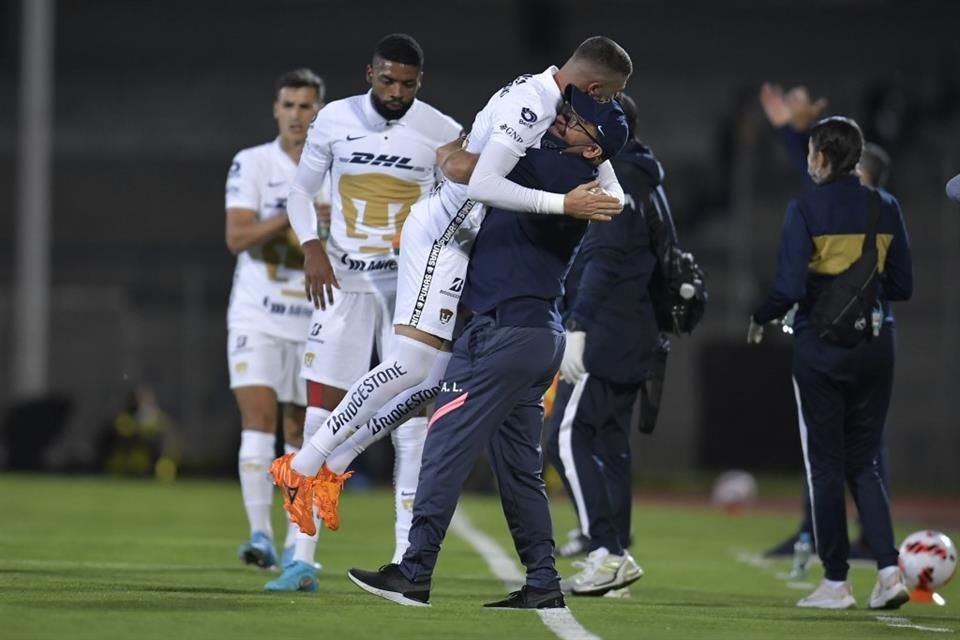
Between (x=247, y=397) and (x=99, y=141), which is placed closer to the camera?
(x=247, y=397)

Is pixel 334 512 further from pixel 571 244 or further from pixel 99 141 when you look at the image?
pixel 99 141

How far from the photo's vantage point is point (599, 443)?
9.45m

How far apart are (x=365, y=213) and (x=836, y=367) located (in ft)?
7.60

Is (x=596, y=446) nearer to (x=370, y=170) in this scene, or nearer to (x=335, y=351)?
(x=335, y=351)

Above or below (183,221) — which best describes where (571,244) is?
above

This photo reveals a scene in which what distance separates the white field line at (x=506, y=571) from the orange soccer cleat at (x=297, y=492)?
3.55 ft

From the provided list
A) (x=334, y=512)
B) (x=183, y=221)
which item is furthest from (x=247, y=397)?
(x=183, y=221)

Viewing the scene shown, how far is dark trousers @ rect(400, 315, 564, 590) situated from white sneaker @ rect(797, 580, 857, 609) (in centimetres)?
179

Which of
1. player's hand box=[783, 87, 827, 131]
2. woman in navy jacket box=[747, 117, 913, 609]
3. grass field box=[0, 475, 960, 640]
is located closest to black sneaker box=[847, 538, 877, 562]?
grass field box=[0, 475, 960, 640]

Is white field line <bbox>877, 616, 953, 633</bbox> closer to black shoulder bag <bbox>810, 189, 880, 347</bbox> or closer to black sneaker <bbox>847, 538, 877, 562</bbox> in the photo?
black shoulder bag <bbox>810, 189, 880, 347</bbox>

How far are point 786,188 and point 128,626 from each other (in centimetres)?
2060

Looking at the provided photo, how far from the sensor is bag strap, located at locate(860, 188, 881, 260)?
8.73 metres

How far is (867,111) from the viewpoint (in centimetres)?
2444

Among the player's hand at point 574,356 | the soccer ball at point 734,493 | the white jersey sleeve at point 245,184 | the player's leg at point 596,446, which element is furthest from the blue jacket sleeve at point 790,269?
the soccer ball at point 734,493
